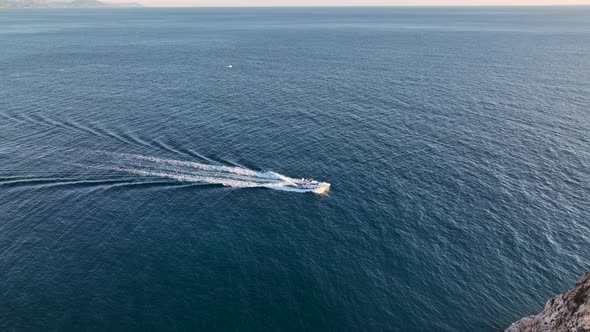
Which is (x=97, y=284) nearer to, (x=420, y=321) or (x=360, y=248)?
(x=360, y=248)

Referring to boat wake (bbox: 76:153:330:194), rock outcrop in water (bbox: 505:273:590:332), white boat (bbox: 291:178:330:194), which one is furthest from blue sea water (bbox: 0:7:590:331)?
rock outcrop in water (bbox: 505:273:590:332)

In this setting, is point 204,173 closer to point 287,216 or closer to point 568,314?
point 287,216

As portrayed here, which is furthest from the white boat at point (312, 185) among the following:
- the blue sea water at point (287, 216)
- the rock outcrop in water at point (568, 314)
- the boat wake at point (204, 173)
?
the rock outcrop in water at point (568, 314)

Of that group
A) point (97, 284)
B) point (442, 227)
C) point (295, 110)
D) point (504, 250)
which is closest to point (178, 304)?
point (97, 284)

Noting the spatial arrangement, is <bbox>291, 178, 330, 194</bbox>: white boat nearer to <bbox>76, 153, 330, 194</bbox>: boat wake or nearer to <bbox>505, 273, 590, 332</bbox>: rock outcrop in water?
<bbox>76, 153, 330, 194</bbox>: boat wake

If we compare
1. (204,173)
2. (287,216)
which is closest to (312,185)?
(287,216)

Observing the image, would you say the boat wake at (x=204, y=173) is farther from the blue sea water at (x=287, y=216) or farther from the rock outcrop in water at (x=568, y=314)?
the rock outcrop in water at (x=568, y=314)

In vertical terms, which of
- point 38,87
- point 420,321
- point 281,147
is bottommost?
point 420,321
